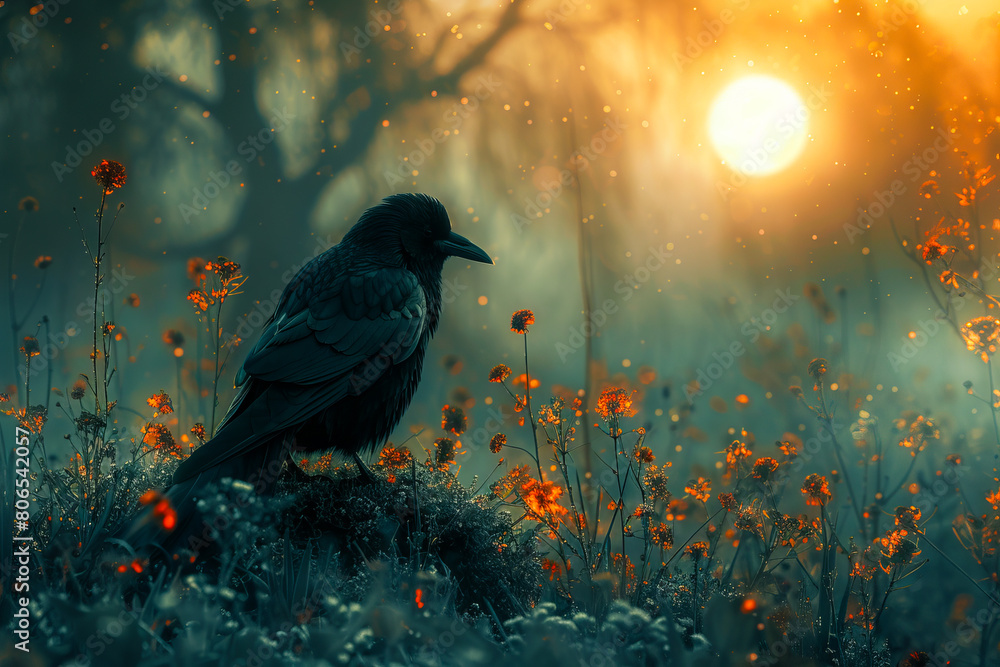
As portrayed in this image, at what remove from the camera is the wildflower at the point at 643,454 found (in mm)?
2703

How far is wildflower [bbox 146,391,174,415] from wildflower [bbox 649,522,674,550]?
2.52 m

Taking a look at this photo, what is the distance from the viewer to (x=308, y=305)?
295cm

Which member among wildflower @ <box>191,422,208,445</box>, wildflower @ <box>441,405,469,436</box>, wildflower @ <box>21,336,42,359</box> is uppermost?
wildflower @ <box>21,336,42,359</box>

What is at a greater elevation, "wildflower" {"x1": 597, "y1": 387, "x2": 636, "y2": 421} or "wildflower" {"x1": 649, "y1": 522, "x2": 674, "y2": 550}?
"wildflower" {"x1": 597, "y1": 387, "x2": 636, "y2": 421}

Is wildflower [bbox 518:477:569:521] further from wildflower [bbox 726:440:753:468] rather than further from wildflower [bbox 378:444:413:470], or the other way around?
wildflower [bbox 726:440:753:468]

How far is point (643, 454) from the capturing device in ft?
8.87

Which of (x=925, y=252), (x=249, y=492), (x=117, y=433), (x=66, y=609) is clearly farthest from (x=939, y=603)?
(x=117, y=433)

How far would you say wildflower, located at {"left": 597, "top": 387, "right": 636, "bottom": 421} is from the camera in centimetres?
267

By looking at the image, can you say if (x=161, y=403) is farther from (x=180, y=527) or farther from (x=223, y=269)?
(x=180, y=527)

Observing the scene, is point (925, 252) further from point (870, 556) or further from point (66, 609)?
point (66, 609)

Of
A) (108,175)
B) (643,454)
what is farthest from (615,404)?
(108,175)

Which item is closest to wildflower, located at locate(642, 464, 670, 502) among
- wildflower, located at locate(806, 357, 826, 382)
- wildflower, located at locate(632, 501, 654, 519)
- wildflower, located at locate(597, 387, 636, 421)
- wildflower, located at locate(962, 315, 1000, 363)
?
wildflower, located at locate(632, 501, 654, 519)

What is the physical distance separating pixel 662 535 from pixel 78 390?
2.91 meters

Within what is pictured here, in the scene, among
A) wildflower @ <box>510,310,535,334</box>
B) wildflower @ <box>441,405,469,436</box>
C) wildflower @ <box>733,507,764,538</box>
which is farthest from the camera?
wildflower @ <box>441,405,469,436</box>
